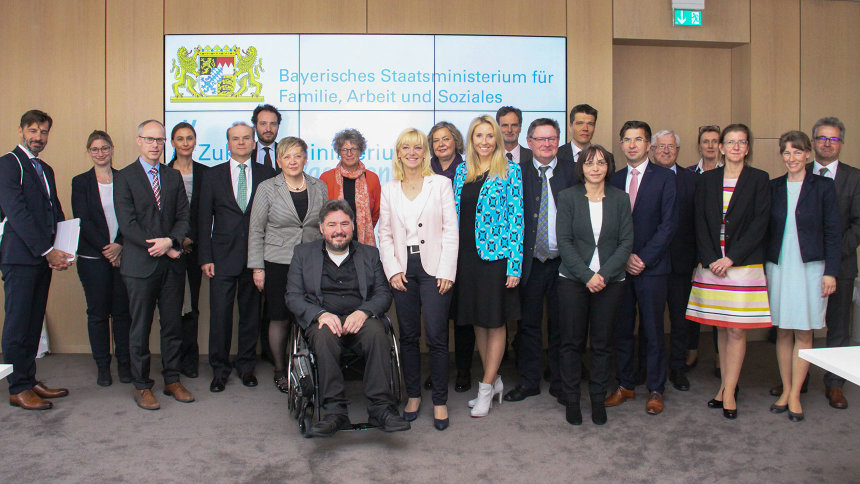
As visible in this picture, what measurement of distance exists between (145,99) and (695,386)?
476 centimetres

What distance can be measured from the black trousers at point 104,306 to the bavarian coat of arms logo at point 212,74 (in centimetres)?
161

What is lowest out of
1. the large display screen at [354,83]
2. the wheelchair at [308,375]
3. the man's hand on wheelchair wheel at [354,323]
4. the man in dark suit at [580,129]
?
the wheelchair at [308,375]

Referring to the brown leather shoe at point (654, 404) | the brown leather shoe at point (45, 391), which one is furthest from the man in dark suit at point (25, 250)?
the brown leather shoe at point (654, 404)

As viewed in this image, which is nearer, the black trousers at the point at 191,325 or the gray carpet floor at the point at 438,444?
the gray carpet floor at the point at 438,444

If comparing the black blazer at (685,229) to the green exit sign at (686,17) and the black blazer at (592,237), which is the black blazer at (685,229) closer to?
the black blazer at (592,237)

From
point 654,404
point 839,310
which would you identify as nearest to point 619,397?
point 654,404

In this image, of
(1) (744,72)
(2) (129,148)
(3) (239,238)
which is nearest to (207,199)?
(3) (239,238)

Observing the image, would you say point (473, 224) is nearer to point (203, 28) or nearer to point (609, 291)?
point (609, 291)

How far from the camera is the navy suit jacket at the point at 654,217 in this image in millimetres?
3936

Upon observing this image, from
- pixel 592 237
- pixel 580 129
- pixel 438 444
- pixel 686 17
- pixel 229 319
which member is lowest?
pixel 438 444

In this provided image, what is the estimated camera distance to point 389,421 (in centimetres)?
341

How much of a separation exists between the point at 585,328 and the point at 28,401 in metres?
3.36

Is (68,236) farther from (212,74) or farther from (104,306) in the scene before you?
(212,74)

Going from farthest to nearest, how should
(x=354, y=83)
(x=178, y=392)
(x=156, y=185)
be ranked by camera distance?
(x=354, y=83), (x=178, y=392), (x=156, y=185)
